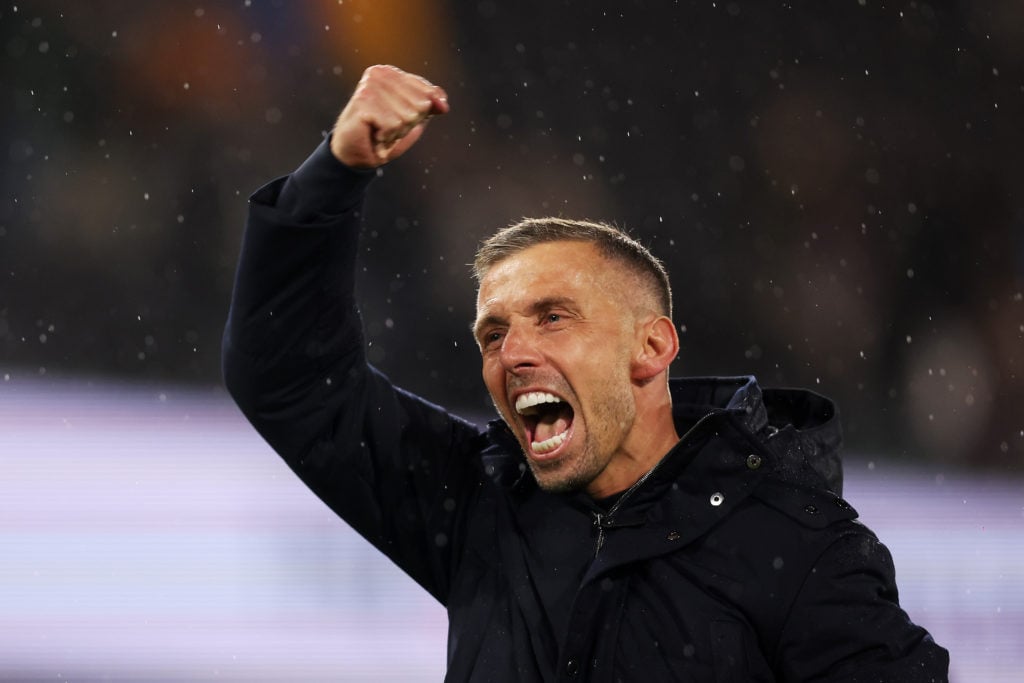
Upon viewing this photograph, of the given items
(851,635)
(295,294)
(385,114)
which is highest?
(385,114)

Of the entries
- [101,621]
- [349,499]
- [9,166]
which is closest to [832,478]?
[349,499]

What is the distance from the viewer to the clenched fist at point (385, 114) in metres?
1.73

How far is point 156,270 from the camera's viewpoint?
16.7 ft

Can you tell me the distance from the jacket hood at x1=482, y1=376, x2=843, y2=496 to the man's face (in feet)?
0.17

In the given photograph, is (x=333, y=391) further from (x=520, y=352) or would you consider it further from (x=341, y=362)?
(x=520, y=352)

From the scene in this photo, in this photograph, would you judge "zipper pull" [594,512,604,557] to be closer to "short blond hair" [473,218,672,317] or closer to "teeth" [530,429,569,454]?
"teeth" [530,429,569,454]

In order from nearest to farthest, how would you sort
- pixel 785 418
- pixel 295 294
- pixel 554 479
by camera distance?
pixel 295 294 → pixel 554 479 → pixel 785 418

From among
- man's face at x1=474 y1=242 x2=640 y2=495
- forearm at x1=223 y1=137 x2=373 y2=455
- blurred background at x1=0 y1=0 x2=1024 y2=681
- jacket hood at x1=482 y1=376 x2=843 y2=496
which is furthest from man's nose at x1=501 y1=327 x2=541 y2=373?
blurred background at x1=0 y1=0 x2=1024 y2=681

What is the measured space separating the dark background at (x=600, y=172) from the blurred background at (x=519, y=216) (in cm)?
1

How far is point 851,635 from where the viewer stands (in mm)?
1825

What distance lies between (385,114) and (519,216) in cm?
368

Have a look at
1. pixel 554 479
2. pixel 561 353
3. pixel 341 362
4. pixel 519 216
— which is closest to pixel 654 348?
pixel 561 353

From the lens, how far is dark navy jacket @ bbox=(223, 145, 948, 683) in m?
1.88

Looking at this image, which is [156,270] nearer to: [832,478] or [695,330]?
[695,330]
